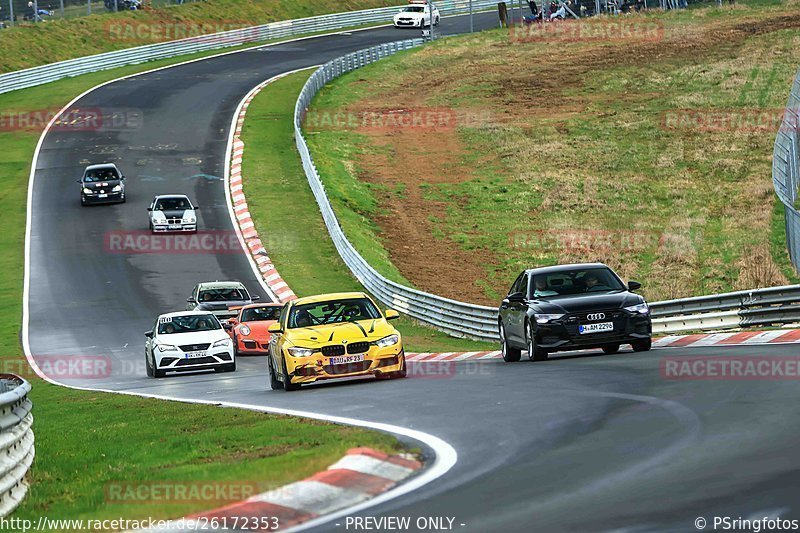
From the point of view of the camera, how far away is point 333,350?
18.9 m

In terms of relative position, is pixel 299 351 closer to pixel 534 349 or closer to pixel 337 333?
pixel 337 333

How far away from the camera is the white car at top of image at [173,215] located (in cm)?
4447

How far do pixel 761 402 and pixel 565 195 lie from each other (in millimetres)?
35483

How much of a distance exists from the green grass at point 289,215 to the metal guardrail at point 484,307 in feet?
1.10

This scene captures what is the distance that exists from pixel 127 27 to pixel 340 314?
2590 inches

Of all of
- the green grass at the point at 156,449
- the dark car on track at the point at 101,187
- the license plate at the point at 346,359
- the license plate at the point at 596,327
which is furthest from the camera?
the dark car on track at the point at 101,187

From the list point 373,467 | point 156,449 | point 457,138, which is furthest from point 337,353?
point 457,138

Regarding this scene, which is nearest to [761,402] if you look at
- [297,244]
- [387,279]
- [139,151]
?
[387,279]

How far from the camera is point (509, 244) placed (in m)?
41.2

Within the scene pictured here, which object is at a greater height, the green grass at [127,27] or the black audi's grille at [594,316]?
the green grass at [127,27]

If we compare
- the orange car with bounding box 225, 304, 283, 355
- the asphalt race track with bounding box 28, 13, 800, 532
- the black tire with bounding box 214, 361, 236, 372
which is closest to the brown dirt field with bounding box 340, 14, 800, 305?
the asphalt race track with bounding box 28, 13, 800, 532

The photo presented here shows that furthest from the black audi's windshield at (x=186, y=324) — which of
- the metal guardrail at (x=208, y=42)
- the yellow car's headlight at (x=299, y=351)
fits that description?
the metal guardrail at (x=208, y=42)

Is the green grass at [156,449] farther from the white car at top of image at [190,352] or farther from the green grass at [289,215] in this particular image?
the green grass at [289,215]

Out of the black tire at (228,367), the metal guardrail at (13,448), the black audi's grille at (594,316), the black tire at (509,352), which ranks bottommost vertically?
the black tire at (228,367)
